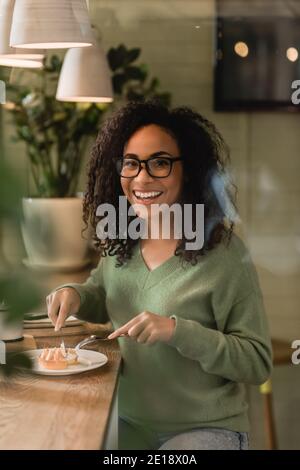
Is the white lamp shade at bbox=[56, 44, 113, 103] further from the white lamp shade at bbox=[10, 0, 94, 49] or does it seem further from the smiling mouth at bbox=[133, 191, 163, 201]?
the smiling mouth at bbox=[133, 191, 163, 201]

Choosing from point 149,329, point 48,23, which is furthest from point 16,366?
point 48,23

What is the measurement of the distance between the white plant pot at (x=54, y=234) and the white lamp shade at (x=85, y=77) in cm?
14

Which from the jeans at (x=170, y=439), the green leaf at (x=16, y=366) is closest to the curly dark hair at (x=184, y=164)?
the jeans at (x=170, y=439)

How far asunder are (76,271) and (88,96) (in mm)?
243

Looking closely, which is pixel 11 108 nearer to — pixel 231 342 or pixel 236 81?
pixel 236 81

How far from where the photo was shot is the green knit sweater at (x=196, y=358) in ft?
3.00

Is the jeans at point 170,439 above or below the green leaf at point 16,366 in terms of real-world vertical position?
below

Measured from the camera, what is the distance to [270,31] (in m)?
1.00

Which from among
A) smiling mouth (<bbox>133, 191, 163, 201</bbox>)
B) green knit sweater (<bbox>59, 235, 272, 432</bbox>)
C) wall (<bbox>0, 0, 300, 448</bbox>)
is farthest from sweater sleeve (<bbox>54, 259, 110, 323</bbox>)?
wall (<bbox>0, 0, 300, 448</bbox>)

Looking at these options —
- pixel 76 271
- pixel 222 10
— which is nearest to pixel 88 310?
pixel 76 271

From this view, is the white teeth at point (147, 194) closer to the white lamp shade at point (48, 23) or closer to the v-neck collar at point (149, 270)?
the v-neck collar at point (149, 270)

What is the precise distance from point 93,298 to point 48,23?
1.18ft

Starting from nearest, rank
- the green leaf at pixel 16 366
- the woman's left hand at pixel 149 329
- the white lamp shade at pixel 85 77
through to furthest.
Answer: the green leaf at pixel 16 366 → the woman's left hand at pixel 149 329 → the white lamp shade at pixel 85 77

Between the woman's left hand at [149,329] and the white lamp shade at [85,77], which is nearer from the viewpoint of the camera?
the woman's left hand at [149,329]
